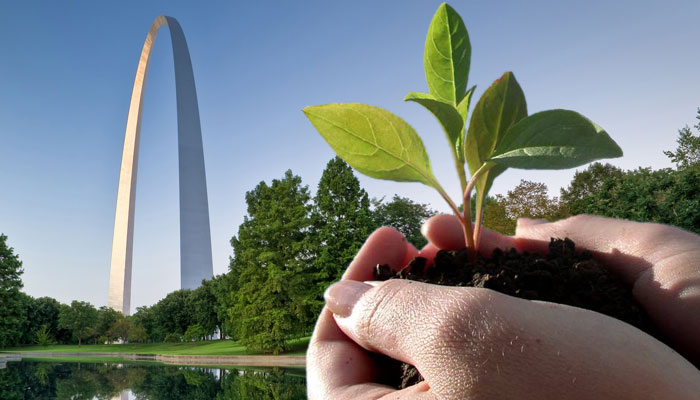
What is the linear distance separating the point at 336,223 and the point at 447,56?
2315cm

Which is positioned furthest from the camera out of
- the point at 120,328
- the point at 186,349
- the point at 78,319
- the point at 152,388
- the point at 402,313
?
the point at 78,319

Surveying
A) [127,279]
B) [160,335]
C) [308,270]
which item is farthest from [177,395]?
[160,335]

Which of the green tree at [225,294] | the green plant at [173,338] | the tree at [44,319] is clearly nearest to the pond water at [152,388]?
the green tree at [225,294]

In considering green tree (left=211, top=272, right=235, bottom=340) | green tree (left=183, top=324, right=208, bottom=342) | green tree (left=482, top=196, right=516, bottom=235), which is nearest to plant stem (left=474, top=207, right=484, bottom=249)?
green tree (left=482, top=196, right=516, bottom=235)

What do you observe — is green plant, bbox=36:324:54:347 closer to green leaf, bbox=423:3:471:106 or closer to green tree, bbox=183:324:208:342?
green tree, bbox=183:324:208:342

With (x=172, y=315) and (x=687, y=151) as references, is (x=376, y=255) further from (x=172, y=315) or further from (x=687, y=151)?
(x=172, y=315)

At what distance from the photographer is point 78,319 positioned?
172ft

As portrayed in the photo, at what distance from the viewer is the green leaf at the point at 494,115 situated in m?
1.24

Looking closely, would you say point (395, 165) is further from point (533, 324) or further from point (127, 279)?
point (127, 279)

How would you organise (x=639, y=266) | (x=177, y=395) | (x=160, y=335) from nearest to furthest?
(x=639, y=266) < (x=177, y=395) < (x=160, y=335)

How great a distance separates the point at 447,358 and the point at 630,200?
28109mm

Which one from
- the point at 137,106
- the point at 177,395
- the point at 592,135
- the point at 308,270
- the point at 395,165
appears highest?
the point at 137,106

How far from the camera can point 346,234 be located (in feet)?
79.1

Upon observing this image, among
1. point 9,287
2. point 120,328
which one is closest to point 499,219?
point 9,287
